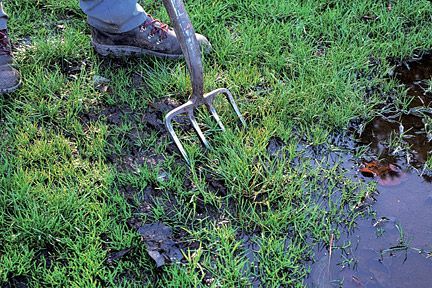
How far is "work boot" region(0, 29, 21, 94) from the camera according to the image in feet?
10.0

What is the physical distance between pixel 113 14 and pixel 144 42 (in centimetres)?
24

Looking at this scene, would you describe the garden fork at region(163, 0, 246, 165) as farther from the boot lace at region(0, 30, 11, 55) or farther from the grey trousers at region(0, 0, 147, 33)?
the boot lace at region(0, 30, 11, 55)

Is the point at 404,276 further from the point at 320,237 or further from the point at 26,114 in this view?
the point at 26,114

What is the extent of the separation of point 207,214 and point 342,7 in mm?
1819

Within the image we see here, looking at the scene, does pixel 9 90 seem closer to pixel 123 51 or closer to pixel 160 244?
pixel 123 51

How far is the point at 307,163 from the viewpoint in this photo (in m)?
2.77

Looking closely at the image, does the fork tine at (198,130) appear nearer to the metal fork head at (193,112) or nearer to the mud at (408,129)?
the metal fork head at (193,112)

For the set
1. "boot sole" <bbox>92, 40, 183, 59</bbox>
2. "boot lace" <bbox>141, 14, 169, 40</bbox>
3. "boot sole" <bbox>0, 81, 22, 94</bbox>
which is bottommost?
"boot sole" <bbox>92, 40, 183, 59</bbox>

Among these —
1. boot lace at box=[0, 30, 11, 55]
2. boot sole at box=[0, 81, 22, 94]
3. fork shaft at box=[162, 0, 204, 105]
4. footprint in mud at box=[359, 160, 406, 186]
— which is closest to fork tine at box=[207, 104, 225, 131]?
fork shaft at box=[162, 0, 204, 105]

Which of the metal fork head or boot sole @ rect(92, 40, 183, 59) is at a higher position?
boot sole @ rect(92, 40, 183, 59)

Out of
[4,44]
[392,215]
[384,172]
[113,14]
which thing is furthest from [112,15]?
[392,215]

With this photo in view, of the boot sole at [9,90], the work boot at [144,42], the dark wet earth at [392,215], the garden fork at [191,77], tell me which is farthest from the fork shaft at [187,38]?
the boot sole at [9,90]

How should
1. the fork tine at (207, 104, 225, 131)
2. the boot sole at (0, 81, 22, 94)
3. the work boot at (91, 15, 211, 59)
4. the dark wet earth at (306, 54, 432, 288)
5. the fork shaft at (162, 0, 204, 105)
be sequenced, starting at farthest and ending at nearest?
the work boot at (91, 15, 211, 59)
the boot sole at (0, 81, 22, 94)
the fork tine at (207, 104, 225, 131)
the fork shaft at (162, 0, 204, 105)
the dark wet earth at (306, 54, 432, 288)

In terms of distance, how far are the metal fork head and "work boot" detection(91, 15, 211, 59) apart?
51 cm
